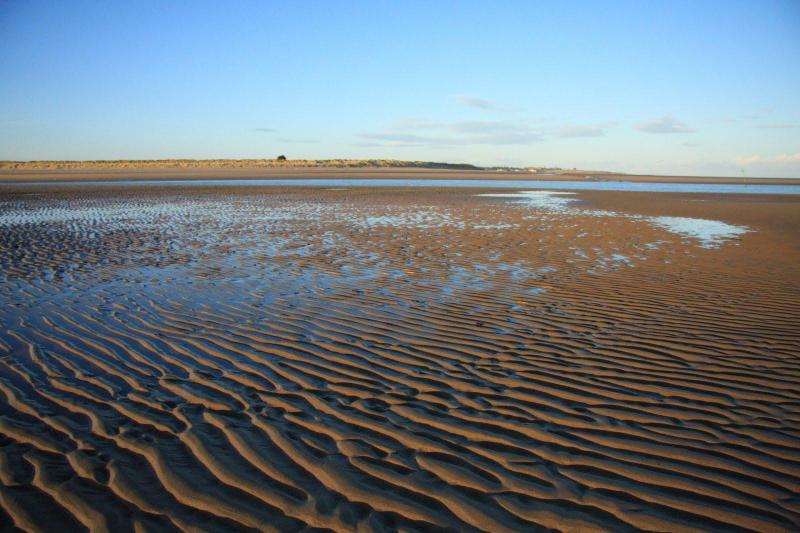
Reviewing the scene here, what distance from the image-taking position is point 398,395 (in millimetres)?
4633

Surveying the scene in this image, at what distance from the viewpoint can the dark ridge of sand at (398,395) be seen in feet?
10.3

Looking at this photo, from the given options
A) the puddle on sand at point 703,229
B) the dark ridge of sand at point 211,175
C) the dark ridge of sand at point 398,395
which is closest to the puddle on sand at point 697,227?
the puddle on sand at point 703,229

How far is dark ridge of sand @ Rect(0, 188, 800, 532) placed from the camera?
3.14 metres

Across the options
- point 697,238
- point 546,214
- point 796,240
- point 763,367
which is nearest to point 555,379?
point 763,367

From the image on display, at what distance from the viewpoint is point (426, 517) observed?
119 inches

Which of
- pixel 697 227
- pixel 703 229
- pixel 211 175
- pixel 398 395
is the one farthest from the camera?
pixel 211 175

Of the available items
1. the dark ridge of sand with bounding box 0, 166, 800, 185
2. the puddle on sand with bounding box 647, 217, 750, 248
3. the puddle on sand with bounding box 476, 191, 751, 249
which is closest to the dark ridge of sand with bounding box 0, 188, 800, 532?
the puddle on sand with bounding box 647, 217, 750, 248

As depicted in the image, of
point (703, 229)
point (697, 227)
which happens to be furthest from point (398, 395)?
point (697, 227)

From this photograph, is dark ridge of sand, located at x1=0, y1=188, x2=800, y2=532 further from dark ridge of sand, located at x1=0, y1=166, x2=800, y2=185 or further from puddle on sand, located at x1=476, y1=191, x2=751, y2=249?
dark ridge of sand, located at x1=0, y1=166, x2=800, y2=185

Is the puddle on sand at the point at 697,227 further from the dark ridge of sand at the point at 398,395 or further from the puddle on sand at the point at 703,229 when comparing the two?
the dark ridge of sand at the point at 398,395

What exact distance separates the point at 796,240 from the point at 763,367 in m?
11.9

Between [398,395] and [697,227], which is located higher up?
[697,227]

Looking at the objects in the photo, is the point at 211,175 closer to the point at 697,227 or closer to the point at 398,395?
the point at 697,227

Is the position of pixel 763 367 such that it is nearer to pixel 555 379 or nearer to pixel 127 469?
pixel 555 379
